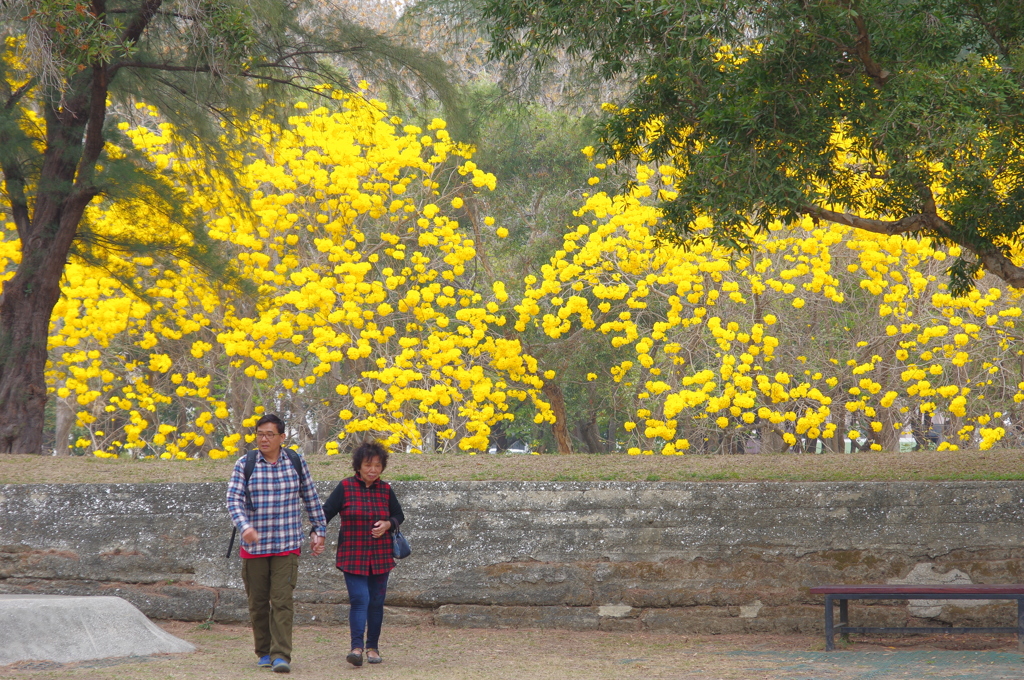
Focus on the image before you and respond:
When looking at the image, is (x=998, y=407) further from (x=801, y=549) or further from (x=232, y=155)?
(x=232, y=155)

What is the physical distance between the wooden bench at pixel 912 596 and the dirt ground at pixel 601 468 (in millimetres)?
970

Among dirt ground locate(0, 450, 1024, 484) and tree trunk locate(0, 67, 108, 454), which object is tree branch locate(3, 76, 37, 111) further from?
dirt ground locate(0, 450, 1024, 484)

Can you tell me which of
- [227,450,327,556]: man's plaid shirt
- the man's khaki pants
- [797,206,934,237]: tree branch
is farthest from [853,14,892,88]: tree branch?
the man's khaki pants

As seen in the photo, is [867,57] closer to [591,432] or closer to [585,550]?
[585,550]

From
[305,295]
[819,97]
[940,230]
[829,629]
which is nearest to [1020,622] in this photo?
[829,629]

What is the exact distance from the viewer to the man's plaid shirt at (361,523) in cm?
556

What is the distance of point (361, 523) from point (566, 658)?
1.36 meters

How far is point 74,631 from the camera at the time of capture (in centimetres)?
547

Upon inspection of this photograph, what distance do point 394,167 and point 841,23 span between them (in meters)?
7.72

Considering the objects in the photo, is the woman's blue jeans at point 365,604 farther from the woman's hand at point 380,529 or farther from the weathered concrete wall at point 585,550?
the weathered concrete wall at point 585,550

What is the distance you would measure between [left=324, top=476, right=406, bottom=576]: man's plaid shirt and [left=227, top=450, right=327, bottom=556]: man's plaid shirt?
13 cm

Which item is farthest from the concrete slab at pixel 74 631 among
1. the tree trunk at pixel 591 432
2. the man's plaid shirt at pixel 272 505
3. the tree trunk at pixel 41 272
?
the tree trunk at pixel 591 432

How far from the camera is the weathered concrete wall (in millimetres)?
6273

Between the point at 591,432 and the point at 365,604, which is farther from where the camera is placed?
the point at 591,432
